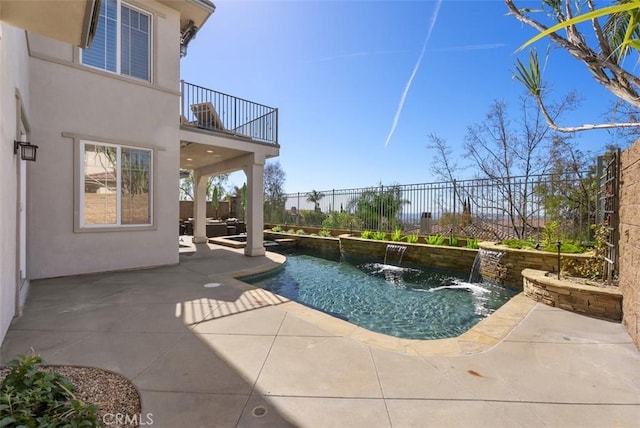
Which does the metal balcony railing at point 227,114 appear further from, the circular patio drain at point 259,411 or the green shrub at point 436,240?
the circular patio drain at point 259,411

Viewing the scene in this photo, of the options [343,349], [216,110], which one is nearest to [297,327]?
[343,349]

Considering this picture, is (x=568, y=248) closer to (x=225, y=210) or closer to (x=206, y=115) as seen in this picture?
(x=206, y=115)

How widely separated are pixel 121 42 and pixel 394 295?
8.21 metres

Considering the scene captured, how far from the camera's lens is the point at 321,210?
14945 mm

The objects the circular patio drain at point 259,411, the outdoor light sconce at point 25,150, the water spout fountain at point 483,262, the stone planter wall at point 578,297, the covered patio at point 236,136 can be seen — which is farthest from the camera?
the covered patio at point 236,136

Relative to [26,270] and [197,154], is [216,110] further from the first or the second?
[26,270]

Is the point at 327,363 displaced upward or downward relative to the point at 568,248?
downward

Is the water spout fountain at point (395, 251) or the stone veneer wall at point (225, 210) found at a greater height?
the stone veneer wall at point (225, 210)

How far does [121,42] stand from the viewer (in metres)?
6.55

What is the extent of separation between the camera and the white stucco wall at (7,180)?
2791 millimetres

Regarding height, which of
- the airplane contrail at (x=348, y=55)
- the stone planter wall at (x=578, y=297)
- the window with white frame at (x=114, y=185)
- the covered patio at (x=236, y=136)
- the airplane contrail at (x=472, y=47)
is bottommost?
the stone planter wall at (x=578, y=297)

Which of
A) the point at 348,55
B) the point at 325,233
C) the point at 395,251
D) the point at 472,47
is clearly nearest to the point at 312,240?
the point at 325,233

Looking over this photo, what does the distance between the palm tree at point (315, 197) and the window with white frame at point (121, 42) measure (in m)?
9.11
